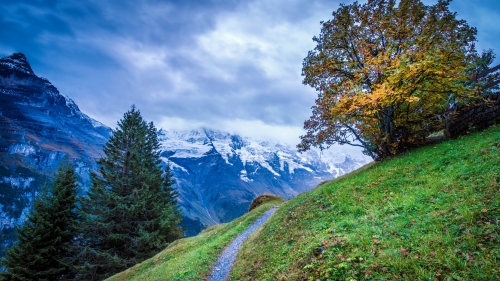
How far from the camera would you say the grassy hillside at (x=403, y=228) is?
593 cm

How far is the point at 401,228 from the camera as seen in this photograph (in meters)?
7.87

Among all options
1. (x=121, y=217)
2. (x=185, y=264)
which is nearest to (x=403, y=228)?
(x=185, y=264)

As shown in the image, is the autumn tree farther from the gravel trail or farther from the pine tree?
the pine tree

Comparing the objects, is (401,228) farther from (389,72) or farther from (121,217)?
(121,217)

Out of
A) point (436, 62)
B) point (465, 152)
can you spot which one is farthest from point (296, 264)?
point (436, 62)

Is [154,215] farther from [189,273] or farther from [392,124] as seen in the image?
[392,124]

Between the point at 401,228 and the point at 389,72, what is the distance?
10142 mm

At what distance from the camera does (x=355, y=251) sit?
759 centimetres

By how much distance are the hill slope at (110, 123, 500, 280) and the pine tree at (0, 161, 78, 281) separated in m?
21.4

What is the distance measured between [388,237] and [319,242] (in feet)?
8.42

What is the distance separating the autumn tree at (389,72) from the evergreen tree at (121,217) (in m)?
23.9

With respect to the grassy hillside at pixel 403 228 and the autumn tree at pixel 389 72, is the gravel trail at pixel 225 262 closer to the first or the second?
the grassy hillside at pixel 403 228

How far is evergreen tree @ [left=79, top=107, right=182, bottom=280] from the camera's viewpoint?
27.7 meters

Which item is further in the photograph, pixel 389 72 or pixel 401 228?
pixel 389 72
